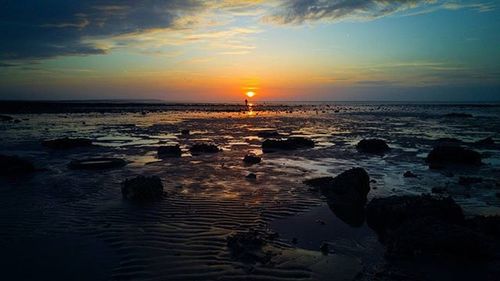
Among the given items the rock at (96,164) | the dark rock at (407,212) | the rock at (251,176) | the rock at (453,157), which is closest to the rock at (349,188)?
the dark rock at (407,212)

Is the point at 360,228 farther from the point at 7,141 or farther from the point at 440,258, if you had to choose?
the point at 7,141

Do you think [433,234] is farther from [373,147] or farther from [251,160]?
[373,147]

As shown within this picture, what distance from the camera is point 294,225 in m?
9.51

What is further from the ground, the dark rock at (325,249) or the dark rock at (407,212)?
the dark rock at (407,212)

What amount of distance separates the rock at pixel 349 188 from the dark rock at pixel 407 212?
1.83 metres

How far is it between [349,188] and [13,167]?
42.0 ft

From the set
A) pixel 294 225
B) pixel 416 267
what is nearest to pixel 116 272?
pixel 294 225

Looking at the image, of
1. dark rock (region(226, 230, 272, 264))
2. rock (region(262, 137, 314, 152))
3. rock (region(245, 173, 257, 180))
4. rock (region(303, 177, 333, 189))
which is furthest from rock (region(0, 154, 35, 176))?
rock (region(262, 137, 314, 152))

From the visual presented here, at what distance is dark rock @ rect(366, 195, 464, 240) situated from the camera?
902 centimetres

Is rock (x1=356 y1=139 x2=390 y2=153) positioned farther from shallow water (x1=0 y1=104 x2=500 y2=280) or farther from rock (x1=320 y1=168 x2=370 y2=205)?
rock (x1=320 y1=168 x2=370 y2=205)

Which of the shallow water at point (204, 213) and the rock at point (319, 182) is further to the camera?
the rock at point (319, 182)

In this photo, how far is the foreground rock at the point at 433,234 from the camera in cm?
746

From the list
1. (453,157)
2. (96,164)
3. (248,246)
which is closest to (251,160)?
(96,164)

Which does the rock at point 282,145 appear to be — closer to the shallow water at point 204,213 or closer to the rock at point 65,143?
the shallow water at point 204,213
